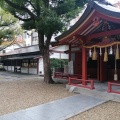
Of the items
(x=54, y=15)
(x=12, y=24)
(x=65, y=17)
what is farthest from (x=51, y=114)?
(x=12, y=24)

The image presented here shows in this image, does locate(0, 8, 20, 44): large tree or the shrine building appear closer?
the shrine building

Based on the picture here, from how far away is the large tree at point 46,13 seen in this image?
38.9 feet

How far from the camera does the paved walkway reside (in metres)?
6.48

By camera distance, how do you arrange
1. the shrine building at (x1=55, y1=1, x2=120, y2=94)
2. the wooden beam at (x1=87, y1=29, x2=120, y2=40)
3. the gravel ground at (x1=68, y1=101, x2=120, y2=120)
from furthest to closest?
the wooden beam at (x1=87, y1=29, x2=120, y2=40)
the shrine building at (x1=55, y1=1, x2=120, y2=94)
the gravel ground at (x1=68, y1=101, x2=120, y2=120)

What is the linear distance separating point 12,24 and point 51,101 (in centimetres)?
2111

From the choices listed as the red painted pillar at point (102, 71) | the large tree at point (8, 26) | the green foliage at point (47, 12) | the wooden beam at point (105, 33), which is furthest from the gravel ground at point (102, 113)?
the large tree at point (8, 26)

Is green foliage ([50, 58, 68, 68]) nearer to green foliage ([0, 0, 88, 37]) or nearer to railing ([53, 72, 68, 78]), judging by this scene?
railing ([53, 72, 68, 78])

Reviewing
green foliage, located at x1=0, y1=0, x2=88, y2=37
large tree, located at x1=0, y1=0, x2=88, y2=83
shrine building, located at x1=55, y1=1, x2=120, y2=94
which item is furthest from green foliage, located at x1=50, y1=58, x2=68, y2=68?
shrine building, located at x1=55, y1=1, x2=120, y2=94

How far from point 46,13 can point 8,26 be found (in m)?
17.0

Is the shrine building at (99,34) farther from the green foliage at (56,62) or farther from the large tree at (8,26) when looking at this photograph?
the large tree at (8,26)

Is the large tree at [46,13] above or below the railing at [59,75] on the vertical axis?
above

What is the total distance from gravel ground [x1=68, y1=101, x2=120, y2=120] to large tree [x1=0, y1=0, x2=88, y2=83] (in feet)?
21.0

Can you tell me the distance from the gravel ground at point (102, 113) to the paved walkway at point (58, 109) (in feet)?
0.96

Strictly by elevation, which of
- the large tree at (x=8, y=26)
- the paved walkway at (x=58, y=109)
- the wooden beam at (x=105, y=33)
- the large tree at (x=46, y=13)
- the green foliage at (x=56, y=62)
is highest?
the large tree at (x=8, y=26)
